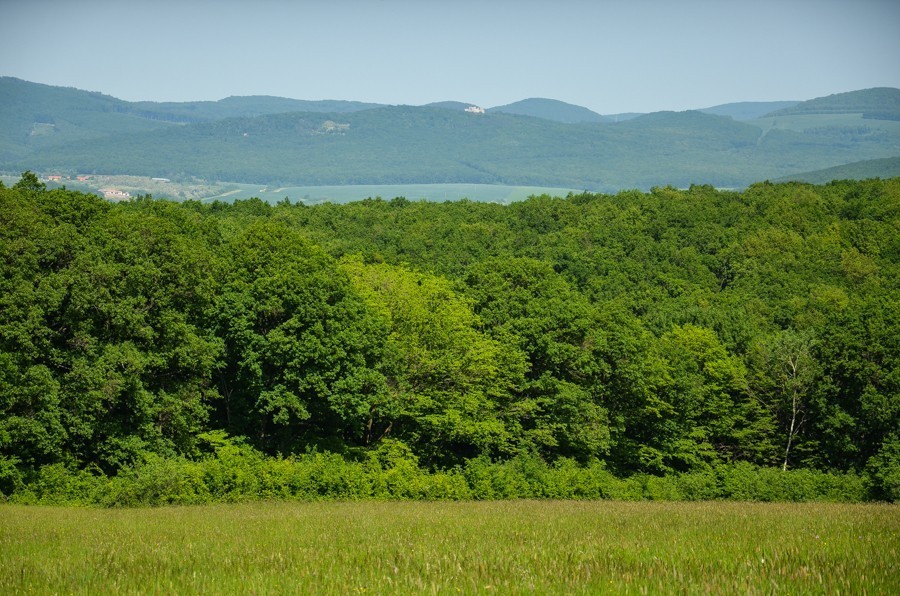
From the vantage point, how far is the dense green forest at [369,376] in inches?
1256

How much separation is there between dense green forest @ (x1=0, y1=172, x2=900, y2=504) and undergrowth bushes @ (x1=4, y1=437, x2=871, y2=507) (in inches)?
4.5

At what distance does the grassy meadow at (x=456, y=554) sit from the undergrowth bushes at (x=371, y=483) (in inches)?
319

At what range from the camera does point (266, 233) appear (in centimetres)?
4044

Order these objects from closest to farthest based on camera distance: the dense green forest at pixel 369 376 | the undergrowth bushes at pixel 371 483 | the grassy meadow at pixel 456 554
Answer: the grassy meadow at pixel 456 554 < the undergrowth bushes at pixel 371 483 < the dense green forest at pixel 369 376

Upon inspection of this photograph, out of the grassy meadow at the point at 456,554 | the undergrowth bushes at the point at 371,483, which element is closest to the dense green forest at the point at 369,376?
the undergrowth bushes at the point at 371,483

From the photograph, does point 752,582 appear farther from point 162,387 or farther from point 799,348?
point 799,348

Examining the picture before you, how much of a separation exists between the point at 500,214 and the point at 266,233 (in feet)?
239

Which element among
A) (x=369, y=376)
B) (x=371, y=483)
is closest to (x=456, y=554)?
(x=371, y=483)

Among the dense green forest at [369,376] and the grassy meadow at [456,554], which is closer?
the grassy meadow at [456,554]

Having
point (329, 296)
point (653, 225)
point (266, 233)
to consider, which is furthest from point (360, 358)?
point (653, 225)

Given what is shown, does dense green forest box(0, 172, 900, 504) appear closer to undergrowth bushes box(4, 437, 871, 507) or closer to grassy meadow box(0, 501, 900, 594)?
A: undergrowth bushes box(4, 437, 871, 507)

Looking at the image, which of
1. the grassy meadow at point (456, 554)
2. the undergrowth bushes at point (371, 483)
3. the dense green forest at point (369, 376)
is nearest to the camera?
the grassy meadow at point (456, 554)

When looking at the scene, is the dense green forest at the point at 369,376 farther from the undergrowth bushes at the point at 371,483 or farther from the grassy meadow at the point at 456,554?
the grassy meadow at the point at 456,554

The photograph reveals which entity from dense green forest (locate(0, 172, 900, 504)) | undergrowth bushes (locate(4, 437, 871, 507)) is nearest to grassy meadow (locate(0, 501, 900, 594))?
undergrowth bushes (locate(4, 437, 871, 507))
